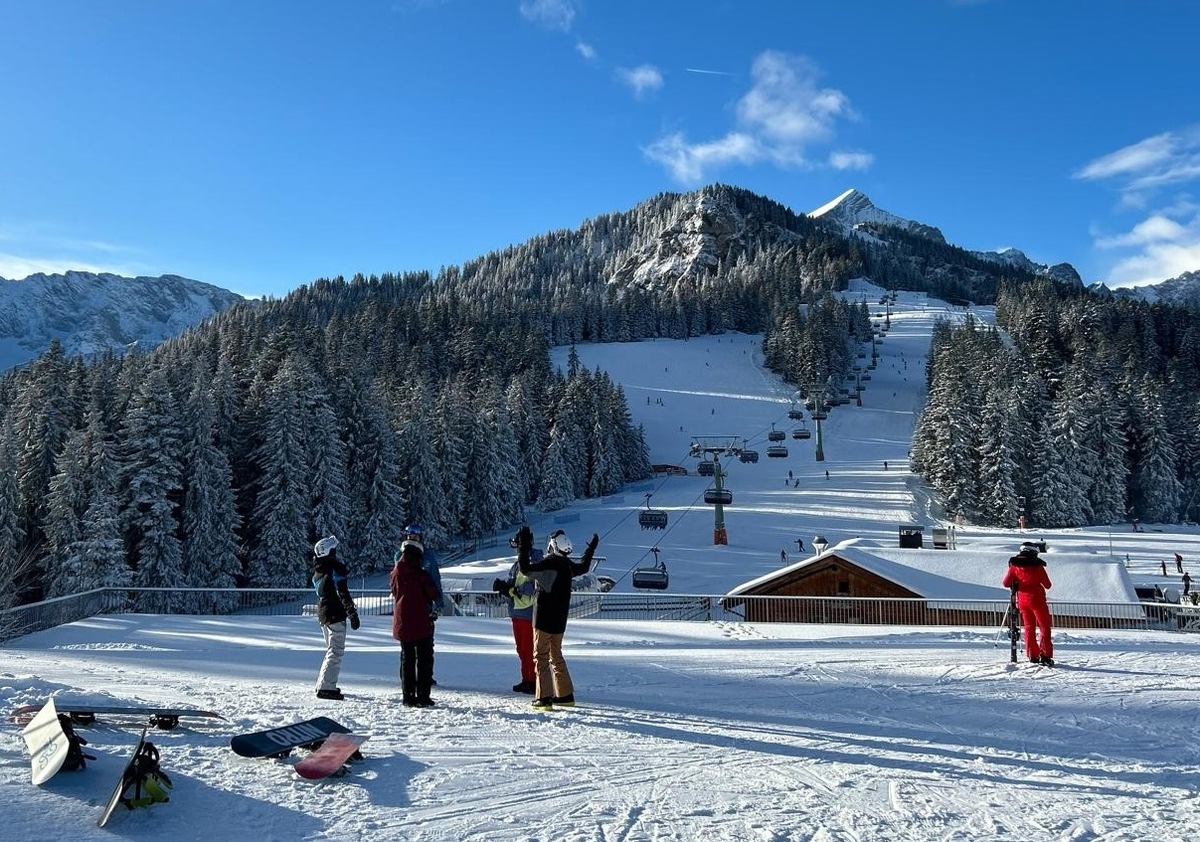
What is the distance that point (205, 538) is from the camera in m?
39.8

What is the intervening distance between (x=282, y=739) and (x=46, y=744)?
5.36ft

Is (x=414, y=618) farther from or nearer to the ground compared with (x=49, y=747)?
farther from the ground

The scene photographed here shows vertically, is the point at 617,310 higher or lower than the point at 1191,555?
higher

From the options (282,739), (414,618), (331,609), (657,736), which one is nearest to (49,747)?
(282,739)

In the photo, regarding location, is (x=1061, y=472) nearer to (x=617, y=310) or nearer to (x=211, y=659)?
(x=211, y=659)

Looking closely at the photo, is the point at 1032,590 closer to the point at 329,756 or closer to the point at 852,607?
the point at 329,756

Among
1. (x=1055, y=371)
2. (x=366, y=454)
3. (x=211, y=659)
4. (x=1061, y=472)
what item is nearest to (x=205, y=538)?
(x=366, y=454)

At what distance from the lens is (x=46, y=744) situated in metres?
5.74

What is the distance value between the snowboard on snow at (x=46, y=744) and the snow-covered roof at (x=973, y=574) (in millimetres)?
23148

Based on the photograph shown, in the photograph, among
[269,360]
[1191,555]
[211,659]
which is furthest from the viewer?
[269,360]

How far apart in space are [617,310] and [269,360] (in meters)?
95.5

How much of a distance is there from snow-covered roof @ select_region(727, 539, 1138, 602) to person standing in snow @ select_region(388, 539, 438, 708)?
19847mm

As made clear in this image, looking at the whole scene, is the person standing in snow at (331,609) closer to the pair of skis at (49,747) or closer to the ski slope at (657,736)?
the ski slope at (657,736)

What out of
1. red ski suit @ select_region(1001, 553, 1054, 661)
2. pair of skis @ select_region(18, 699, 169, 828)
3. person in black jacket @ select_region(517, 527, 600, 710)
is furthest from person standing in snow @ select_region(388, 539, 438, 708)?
red ski suit @ select_region(1001, 553, 1054, 661)
